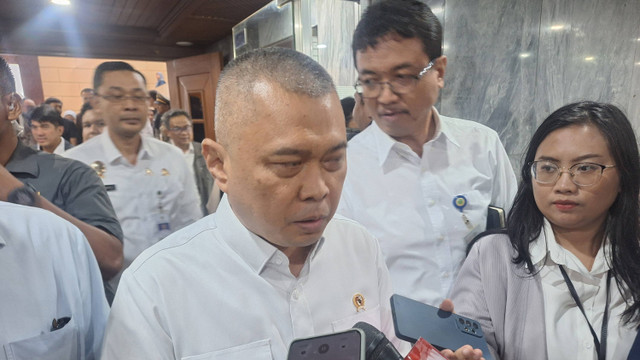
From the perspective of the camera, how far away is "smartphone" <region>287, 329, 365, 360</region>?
0.54m

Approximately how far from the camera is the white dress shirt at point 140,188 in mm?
1999

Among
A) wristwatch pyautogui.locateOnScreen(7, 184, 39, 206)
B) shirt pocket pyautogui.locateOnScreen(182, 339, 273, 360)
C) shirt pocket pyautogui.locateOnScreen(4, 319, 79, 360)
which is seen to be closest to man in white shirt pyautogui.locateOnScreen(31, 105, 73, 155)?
wristwatch pyautogui.locateOnScreen(7, 184, 39, 206)

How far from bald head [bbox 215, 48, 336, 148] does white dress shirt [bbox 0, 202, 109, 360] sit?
1.69ft

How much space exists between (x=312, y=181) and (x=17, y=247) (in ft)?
2.35

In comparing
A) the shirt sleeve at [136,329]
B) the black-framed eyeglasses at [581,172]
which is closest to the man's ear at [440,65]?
the black-framed eyeglasses at [581,172]

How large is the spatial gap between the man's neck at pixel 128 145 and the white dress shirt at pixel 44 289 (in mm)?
1211

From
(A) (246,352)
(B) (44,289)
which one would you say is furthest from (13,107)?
(A) (246,352)

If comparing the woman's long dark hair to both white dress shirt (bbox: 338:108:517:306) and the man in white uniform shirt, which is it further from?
the man in white uniform shirt

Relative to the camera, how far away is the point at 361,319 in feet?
2.99

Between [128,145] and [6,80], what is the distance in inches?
34.5

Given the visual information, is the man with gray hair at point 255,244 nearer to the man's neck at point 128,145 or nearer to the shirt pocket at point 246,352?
the shirt pocket at point 246,352

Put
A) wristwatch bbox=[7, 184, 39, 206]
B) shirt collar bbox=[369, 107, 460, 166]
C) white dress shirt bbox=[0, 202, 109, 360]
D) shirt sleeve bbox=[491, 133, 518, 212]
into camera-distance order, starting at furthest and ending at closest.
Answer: shirt sleeve bbox=[491, 133, 518, 212] → shirt collar bbox=[369, 107, 460, 166] → wristwatch bbox=[7, 184, 39, 206] → white dress shirt bbox=[0, 202, 109, 360]

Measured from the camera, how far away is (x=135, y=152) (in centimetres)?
210

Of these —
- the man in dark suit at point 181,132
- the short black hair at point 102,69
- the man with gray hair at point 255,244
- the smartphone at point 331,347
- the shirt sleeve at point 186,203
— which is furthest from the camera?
the man in dark suit at point 181,132
